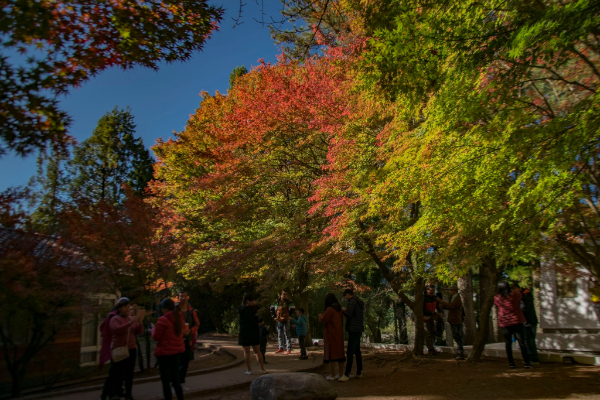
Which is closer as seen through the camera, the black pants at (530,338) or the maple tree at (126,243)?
the black pants at (530,338)

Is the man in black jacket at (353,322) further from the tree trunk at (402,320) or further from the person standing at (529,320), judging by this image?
the tree trunk at (402,320)

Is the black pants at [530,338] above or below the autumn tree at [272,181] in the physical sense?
below

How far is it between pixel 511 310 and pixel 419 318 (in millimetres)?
3245

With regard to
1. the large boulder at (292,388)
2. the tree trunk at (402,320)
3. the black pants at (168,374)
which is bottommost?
the tree trunk at (402,320)

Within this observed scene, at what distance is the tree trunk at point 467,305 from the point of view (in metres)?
12.2

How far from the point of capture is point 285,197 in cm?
1496

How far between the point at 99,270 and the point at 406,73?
777cm

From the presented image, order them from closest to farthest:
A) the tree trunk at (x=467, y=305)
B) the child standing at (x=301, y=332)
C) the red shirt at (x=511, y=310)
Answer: the red shirt at (x=511, y=310)
the child standing at (x=301, y=332)
the tree trunk at (x=467, y=305)

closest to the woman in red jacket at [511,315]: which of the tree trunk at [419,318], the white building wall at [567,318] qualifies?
the white building wall at [567,318]

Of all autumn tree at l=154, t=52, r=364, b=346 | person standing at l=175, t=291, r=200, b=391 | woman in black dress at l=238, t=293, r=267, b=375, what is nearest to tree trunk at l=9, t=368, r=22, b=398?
person standing at l=175, t=291, r=200, b=391

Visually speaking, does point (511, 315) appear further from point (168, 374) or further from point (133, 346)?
point (133, 346)

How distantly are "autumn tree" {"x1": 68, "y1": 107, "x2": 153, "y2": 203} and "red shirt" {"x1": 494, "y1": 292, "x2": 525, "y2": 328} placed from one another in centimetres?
2533

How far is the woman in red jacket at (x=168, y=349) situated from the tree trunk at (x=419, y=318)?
685 cm

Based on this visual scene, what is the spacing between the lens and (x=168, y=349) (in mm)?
5449
